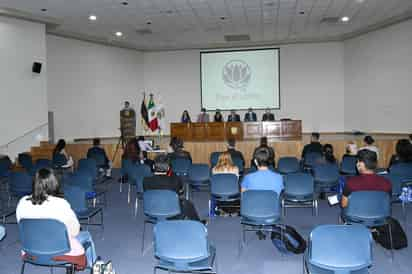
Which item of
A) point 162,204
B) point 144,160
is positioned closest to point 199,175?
point 144,160

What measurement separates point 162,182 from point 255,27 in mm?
10796

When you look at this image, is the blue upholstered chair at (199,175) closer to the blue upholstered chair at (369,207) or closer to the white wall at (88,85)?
the blue upholstered chair at (369,207)

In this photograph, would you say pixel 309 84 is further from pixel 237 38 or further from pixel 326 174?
pixel 326 174

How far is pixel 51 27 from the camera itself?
1396 centimetres

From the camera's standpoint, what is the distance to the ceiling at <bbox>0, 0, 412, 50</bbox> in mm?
11258

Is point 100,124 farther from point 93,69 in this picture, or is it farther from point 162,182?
point 162,182

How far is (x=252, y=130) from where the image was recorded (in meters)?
14.1

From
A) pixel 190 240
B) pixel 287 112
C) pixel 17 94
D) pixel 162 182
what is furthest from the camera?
pixel 287 112

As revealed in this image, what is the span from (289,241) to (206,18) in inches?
378

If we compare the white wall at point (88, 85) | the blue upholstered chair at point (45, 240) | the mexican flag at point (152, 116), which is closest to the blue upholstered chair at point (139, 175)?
the blue upholstered chair at point (45, 240)

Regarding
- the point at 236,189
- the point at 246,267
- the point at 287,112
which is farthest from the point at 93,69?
the point at 246,267

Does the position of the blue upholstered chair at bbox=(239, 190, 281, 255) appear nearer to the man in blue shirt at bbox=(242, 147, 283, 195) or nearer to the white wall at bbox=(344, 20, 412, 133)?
the man in blue shirt at bbox=(242, 147, 283, 195)

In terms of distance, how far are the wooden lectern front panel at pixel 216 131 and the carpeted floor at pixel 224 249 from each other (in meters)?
7.21

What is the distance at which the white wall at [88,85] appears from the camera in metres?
15.4
